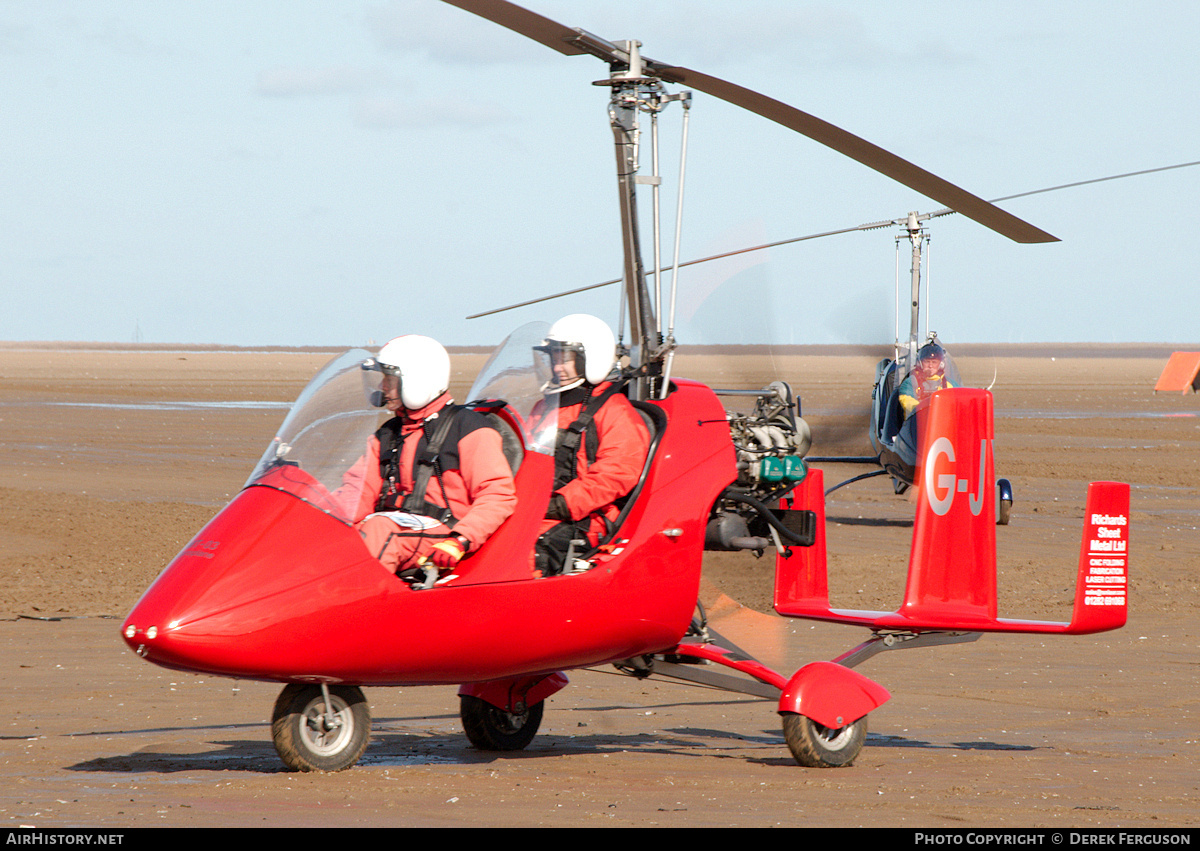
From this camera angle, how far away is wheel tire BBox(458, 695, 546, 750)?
22.9 ft

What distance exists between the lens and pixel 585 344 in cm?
674

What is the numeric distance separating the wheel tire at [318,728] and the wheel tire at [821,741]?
79.7 inches

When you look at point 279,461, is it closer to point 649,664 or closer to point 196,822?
point 196,822

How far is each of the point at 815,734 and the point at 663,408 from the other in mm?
1738

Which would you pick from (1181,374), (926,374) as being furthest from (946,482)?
(1181,374)

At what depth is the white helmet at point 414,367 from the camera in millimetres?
6227

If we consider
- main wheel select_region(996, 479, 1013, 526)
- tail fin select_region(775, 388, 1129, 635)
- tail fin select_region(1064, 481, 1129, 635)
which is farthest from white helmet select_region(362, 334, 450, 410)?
main wheel select_region(996, 479, 1013, 526)

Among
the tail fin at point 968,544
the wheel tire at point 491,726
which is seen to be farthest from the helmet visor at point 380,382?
the tail fin at point 968,544

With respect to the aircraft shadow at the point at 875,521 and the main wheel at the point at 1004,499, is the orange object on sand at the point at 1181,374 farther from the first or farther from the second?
the main wheel at the point at 1004,499

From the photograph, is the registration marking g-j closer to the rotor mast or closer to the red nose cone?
the rotor mast

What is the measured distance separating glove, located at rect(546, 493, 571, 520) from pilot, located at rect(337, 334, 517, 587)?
1.43 ft

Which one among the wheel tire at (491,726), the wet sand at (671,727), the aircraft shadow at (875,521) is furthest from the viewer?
the aircraft shadow at (875,521)

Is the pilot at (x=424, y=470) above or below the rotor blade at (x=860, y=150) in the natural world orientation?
below
